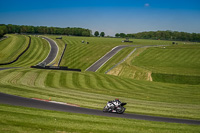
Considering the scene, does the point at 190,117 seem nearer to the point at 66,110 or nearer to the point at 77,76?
the point at 66,110

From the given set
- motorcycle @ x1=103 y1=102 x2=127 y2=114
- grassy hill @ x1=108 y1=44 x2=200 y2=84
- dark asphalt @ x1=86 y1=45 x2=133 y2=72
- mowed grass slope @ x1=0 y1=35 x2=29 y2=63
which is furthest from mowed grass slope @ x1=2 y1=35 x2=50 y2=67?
motorcycle @ x1=103 y1=102 x2=127 y2=114

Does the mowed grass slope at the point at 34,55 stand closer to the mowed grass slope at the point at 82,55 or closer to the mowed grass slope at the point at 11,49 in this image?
the mowed grass slope at the point at 11,49

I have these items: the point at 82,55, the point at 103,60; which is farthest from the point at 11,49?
the point at 103,60

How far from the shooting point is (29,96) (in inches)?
1090

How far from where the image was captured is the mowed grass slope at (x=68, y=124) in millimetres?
15844

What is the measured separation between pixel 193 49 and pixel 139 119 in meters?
80.5

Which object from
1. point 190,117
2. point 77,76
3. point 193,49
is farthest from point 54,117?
point 193,49

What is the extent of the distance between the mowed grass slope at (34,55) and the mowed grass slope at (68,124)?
58764 millimetres

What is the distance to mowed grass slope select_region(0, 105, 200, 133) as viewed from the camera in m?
15.8

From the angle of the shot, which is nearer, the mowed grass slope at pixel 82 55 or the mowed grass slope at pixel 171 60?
the mowed grass slope at pixel 171 60

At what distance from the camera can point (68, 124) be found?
17.2 meters

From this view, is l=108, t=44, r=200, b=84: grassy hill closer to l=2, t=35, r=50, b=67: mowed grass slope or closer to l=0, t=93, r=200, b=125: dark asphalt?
l=2, t=35, r=50, b=67: mowed grass slope

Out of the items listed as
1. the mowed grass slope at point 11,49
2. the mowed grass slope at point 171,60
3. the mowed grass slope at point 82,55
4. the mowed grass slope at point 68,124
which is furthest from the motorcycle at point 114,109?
the mowed grass slope at point 11,49

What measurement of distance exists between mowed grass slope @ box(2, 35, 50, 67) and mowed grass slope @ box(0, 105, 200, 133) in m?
58.8
